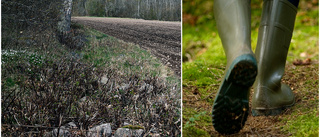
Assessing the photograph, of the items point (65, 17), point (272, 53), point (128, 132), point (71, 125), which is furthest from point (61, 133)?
point (272, 53)

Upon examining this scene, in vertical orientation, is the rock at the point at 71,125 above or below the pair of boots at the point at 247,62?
below

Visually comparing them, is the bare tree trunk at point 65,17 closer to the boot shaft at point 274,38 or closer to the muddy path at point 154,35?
the muddy path at point 154,35

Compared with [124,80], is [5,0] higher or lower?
higher

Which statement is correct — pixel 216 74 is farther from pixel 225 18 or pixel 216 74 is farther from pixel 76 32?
pixel 76 32

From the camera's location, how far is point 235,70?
1612mm

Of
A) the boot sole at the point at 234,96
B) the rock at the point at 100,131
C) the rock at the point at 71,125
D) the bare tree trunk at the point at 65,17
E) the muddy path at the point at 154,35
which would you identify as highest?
the bare tree trunk at the point at 65,17

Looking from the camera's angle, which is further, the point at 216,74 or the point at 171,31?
the point at 216,74

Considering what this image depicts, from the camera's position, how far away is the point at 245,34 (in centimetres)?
174

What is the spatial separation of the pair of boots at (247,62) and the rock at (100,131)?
57 centimetres

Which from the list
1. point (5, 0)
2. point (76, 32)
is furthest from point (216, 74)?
point (5, 0)

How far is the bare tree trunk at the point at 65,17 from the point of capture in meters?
1.92

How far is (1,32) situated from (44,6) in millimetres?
268

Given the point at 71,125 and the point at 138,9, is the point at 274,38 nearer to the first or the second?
the point at 138,9

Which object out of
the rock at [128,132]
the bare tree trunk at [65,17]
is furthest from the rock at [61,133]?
the bare tree trunk at [65,17]
